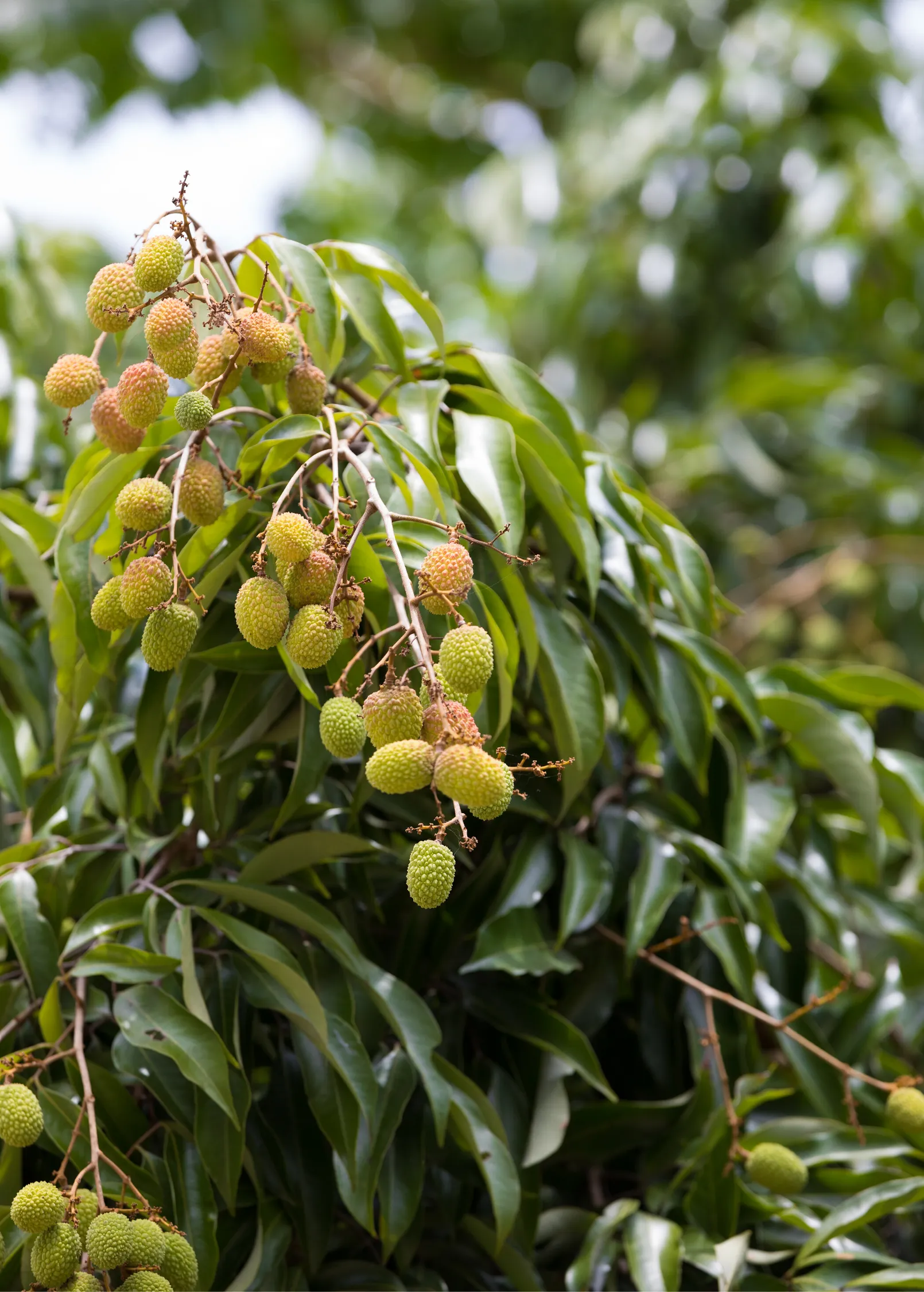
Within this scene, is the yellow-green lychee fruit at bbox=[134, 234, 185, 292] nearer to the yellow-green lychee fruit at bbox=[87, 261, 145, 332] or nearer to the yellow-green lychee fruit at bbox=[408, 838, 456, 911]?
the yellow-green lychee fruit at bbox=[87, 261, 145, 332]

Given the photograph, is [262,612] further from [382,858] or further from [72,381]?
[382,858]

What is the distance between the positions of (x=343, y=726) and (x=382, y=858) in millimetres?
289

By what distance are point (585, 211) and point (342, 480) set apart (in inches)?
90.9

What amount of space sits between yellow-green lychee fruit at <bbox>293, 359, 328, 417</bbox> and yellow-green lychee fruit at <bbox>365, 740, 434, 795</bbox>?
0.80ft

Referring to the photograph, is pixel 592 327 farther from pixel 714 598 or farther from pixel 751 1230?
pixel 751 1230

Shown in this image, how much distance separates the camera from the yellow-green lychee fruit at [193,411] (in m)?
0.56

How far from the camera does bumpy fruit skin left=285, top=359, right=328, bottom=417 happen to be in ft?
2.08

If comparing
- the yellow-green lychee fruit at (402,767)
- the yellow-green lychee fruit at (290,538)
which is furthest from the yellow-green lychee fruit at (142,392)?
the yellow-green lychee fruit at (402,767)

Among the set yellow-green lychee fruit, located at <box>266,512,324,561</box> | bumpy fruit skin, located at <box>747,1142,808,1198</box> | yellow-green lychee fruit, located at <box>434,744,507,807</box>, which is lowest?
bumpy fruit skin, located at <box>747,1142,808,1198</box>

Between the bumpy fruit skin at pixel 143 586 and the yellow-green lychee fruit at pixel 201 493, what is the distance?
5 centimetres

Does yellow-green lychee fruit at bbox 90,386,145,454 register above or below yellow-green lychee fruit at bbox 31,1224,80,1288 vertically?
above

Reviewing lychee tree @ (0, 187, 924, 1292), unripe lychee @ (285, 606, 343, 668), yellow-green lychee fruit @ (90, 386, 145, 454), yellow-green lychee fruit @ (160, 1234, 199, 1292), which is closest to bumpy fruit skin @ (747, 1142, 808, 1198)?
lychee tree @ (0, 187, 924, 1292)

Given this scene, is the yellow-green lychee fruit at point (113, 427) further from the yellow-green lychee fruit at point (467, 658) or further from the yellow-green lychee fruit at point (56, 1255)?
the yellow-green lychee fruit at point (56, 1255)

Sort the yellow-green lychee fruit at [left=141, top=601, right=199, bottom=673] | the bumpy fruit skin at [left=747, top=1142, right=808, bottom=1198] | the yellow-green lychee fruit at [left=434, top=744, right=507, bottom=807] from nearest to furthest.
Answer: the yellow-green lychee fruit at [left=434, top=744, right=507, bottom=807], the yellow-green lychee fruit at [left=141, top=601, right=199, bottom=673], the bumpy fruit skin at [left=747, top=1142, right=808, bottom=1198]
